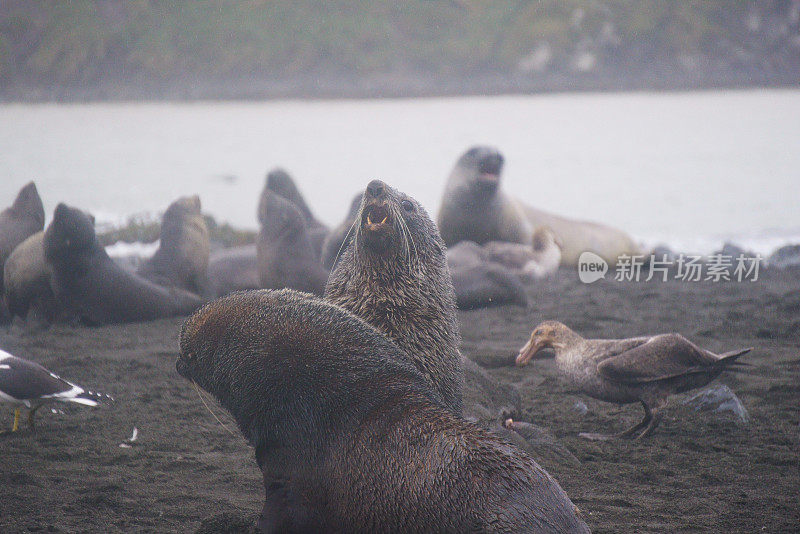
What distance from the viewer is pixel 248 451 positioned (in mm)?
3373

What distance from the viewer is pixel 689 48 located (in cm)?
1401

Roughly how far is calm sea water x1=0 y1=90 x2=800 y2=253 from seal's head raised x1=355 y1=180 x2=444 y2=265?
330 inches

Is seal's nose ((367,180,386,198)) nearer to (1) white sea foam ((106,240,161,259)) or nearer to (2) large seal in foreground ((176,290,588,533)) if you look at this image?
→ (2) large seal in foreground ((176,290,588,533))

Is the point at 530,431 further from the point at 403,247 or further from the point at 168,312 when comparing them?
the point at 168,312

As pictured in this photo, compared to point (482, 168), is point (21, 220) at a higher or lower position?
lower

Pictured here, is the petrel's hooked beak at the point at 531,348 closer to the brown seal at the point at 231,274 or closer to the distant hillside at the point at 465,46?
the brown seal at the point at 231,274

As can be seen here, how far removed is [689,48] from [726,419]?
38.8 ft

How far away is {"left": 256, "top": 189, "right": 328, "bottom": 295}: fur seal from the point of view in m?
5.91

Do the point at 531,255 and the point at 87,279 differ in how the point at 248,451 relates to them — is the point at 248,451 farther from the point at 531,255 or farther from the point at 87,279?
the point at 531,255

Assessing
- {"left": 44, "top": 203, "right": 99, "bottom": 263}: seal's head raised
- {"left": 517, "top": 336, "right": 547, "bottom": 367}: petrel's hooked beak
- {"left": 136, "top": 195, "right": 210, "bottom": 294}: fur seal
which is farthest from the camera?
{"left": 136, "top": 195, "right": 210, "bottom": 294}: fur seal

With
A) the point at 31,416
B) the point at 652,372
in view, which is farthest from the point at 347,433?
the point at 31,416

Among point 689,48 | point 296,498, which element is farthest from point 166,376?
point 689,48


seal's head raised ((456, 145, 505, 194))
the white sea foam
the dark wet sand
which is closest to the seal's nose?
the dark wet sand
